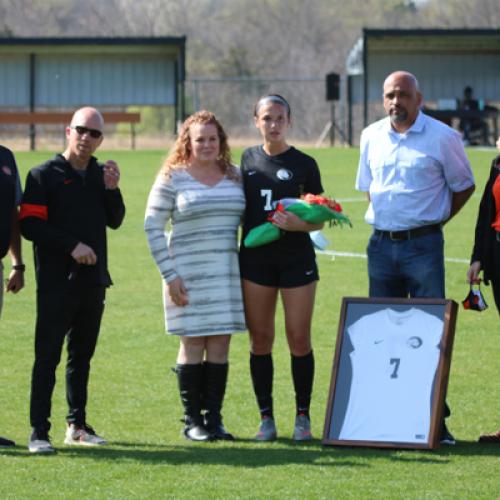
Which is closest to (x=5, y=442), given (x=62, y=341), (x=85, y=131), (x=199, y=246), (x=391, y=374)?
(x=62, y=341)

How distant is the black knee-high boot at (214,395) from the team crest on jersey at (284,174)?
3.83 feet

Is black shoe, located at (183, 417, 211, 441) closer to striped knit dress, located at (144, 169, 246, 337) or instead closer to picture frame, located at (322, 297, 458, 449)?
striped knit dress, located at (144, 169, 246, 337)

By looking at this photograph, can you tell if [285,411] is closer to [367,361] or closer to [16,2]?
[367,361]

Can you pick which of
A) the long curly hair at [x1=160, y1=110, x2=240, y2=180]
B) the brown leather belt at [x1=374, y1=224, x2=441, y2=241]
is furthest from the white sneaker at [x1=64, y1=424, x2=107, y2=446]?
the brown leather belt at [x1=374, y1=224, x2=441, y2=241]

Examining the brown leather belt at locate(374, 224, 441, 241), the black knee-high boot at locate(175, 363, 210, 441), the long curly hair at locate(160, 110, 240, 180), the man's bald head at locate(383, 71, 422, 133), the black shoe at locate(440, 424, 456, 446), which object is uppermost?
the man's bald head at locate(383, 71, 422, 133)

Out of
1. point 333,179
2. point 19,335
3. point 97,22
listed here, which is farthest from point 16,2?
point 19,335

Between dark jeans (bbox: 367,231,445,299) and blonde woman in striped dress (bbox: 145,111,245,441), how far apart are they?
33.1 inches

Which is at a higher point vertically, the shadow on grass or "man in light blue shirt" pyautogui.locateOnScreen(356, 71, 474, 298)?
"man in light blue shirt" pyautogui.locateOnScreen(356, 71, 474, 298)

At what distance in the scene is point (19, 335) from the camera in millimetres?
11609

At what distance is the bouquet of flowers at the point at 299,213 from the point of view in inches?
291

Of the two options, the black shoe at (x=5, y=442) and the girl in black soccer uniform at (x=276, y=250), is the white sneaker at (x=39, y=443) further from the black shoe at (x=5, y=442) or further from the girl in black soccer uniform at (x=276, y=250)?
the girl in black soccer uniform at (x=276, y=250)

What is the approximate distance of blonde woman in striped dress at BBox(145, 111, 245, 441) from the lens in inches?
297

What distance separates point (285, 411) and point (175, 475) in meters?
2.05

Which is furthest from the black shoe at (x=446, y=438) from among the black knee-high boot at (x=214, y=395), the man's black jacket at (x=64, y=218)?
the man's black jacket at (x=64, y=218)
